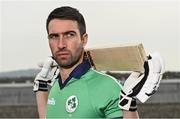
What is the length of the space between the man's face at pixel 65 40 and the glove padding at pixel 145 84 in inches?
21.0

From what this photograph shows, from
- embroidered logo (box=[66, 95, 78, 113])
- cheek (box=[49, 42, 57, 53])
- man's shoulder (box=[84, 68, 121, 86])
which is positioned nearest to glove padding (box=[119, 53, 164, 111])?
man's shoulder (box=[84, 68, 121, 86])

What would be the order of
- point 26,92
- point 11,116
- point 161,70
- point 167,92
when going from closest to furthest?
point 161,70 → point 11,116 → point 167,92 → point 26,92

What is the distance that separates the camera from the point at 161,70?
8.64 ft

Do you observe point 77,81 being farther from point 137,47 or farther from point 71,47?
point 137,47

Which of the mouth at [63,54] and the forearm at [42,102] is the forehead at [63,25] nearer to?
the mouth at [63,54]

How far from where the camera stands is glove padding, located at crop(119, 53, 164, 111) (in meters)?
2.62

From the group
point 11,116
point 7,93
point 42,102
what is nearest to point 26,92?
point 7,93

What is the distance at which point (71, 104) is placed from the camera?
3170mm

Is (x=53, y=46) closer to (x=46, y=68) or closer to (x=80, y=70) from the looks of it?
(x=80, y=70)

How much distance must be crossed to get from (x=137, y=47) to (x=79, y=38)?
1.68ft

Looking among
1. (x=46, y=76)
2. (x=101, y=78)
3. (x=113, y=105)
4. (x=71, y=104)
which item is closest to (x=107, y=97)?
(x=113, y=105)

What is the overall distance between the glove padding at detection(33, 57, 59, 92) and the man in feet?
1.91

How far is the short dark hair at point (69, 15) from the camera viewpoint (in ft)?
10.1

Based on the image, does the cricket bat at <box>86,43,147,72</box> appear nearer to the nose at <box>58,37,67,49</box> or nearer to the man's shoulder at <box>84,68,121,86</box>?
the man's shoulder at <box>84,68,121,86</box>
